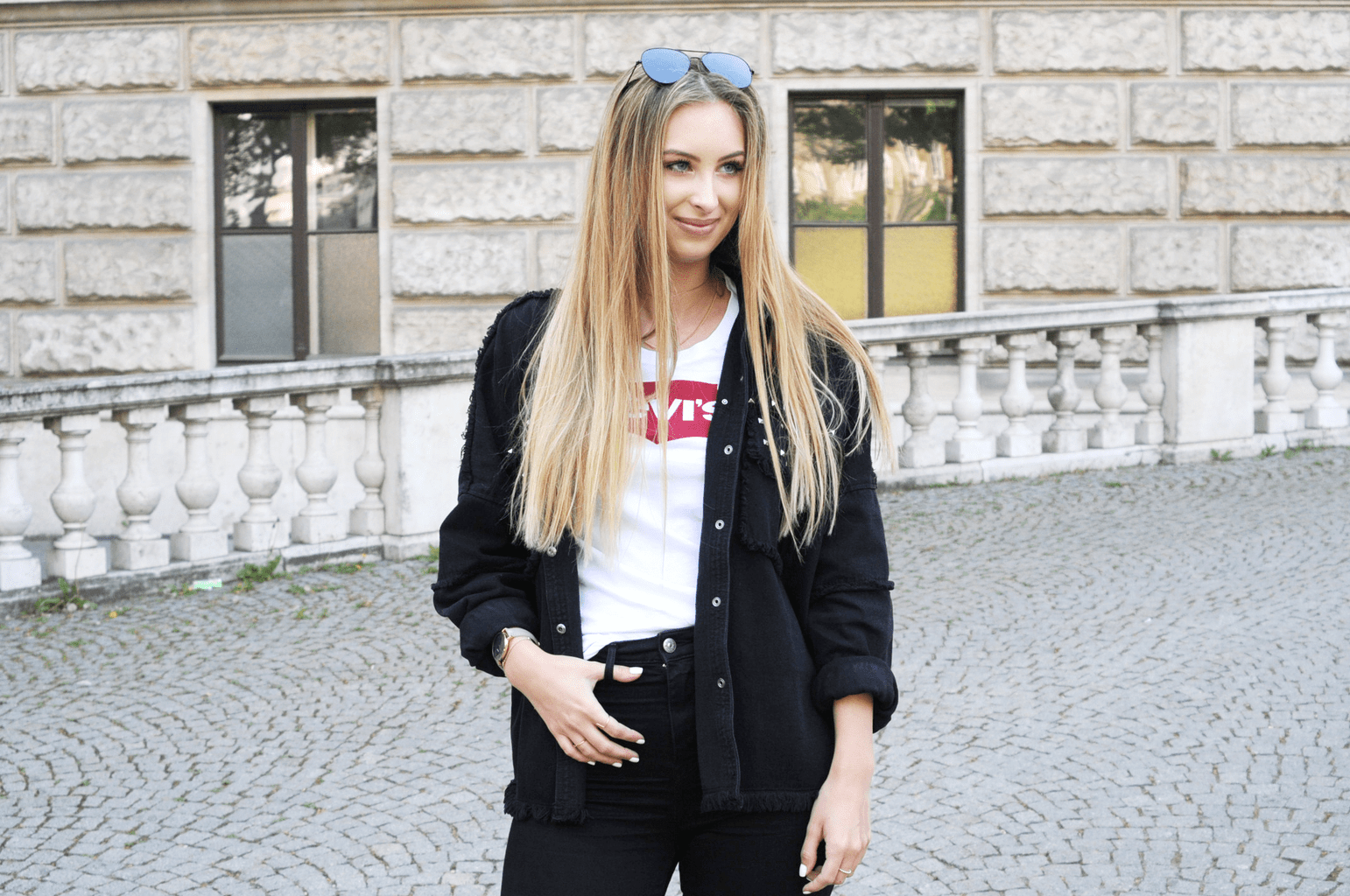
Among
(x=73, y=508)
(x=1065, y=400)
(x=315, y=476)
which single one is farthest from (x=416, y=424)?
(x=1065, y=400)

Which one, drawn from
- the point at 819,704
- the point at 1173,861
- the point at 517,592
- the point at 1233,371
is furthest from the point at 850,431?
the point at 1233,371

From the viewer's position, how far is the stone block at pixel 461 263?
1038 centimetres


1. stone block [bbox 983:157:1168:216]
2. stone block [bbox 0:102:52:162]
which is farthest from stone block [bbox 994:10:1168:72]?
stone block [bbox 0:102:52:162]

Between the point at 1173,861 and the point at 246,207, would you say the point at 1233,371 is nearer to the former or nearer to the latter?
the point at 1173,861

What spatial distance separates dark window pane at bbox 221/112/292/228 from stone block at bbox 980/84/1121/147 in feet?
18.0

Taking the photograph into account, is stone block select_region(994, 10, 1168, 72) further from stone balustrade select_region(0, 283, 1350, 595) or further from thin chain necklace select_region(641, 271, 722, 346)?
thin chain necklace select_region(641, 271, 722, 346)

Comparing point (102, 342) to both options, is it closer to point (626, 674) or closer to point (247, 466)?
point (247, 466)

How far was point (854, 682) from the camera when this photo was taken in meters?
1.78

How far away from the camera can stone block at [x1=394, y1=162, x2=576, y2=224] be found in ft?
33.9

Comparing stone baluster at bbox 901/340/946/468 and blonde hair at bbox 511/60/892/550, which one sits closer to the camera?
blonde hair at bbox 511/60/892/550

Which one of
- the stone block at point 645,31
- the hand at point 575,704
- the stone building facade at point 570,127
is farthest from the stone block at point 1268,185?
the hand at point 575,704

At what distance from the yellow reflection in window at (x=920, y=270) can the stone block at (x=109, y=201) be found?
486cm

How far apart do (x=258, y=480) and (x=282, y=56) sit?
15.5ft

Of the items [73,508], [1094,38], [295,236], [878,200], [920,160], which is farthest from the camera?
[295,236]
